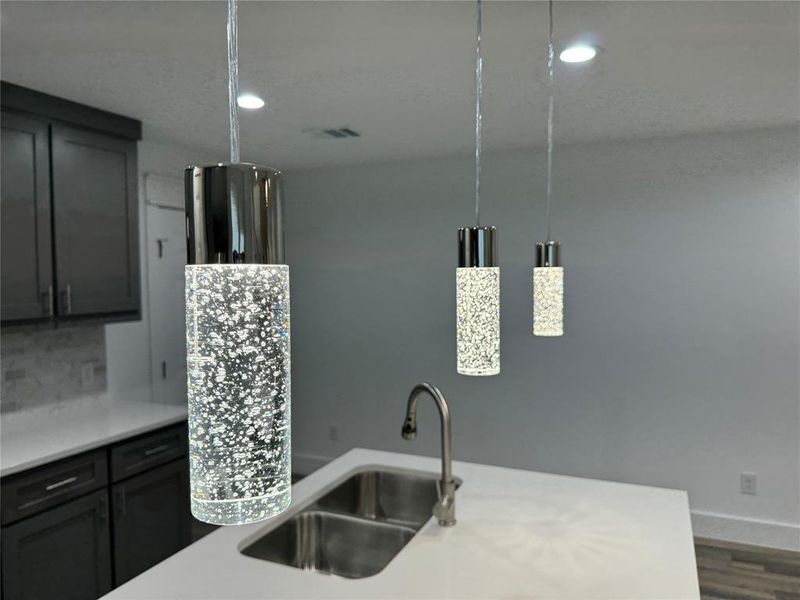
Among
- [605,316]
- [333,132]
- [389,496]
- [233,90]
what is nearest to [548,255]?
[389,496]

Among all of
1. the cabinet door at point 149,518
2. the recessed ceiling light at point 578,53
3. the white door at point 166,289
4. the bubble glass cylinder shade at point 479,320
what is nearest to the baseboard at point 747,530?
the recessed ceiling light at point 578,53

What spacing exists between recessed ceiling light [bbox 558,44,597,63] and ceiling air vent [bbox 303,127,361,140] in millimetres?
1445

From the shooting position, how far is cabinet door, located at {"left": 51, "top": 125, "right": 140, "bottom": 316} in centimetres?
272

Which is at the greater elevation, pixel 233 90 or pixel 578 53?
pixel 578 53

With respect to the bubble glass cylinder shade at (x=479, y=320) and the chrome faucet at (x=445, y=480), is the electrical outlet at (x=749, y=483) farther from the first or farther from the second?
the bubble glass cylinder shade at (x=479, y=320)

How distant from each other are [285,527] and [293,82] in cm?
174

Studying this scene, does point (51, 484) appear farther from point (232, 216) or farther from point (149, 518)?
point (232, 216)

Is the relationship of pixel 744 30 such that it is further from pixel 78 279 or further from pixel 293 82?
pixel 78 279

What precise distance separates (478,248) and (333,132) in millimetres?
2397

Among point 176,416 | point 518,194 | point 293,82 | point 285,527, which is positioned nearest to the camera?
point 285,527

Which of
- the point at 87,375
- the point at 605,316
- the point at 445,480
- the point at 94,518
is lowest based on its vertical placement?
the point at 94,518

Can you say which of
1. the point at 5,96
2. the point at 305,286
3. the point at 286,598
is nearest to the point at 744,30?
the point at 286,598

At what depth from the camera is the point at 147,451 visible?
281cm

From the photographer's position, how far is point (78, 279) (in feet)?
9.18
